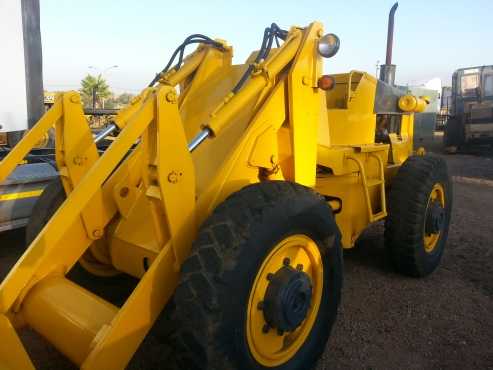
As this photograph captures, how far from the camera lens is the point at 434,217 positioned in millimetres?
3861

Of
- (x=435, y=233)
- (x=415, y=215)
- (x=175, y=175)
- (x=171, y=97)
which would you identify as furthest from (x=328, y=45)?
(x=435, y=233)

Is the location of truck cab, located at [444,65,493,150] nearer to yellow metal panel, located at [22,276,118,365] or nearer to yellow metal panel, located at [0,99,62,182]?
yellow metal panel, located at [0,99,62,182]

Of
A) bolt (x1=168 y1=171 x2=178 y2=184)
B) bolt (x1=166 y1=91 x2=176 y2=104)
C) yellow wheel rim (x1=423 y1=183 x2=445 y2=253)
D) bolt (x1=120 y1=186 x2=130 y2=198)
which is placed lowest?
yellow wheel rim (x1=423 y1=183 x2=445 y2=253)

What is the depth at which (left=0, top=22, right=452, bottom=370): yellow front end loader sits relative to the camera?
1.82 m

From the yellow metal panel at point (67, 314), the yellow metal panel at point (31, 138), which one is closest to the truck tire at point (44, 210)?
the yellow metal panel at point (31, 138)

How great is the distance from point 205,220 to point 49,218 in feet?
4.51

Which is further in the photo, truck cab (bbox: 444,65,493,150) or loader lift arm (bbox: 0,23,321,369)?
truck cab (bbox: 444,65,493,150)

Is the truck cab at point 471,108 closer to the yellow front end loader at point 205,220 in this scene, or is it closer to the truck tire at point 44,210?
the yellow front end loader at point 205,220

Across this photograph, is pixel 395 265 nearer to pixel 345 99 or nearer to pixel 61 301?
pixel 345 99

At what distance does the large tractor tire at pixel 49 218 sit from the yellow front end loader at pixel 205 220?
0.01m

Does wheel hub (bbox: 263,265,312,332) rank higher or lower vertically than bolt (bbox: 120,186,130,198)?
lower

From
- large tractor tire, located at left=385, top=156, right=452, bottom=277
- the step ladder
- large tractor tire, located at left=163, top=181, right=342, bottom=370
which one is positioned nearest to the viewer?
large tractor tire, located at left=163, top=181, right=342, bottom=370

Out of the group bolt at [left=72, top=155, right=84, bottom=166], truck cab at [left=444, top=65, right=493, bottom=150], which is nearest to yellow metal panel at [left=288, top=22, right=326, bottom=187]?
bolt at [left=72, top=155, right=84, bottom=166]

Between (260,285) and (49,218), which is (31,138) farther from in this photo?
(260,285)
